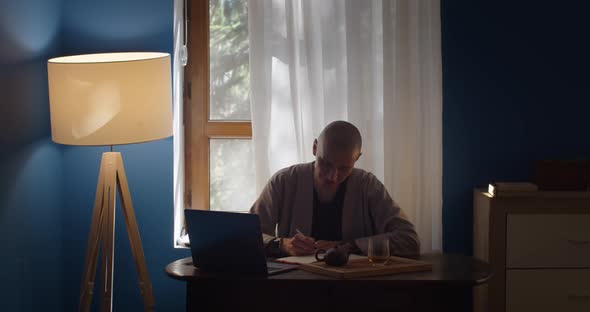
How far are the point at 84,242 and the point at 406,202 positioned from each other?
1.66 m

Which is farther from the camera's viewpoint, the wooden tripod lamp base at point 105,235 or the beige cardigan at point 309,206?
the wooden tripod lamp base at point 105,235

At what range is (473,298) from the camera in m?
3.95

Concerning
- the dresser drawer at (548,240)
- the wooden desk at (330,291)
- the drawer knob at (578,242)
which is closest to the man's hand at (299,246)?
the wooden desk at (330,291)

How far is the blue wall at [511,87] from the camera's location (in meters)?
3.96

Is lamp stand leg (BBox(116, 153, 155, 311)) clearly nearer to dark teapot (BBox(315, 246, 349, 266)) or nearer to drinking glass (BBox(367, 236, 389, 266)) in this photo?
dark teapot (BBox(315, 246, 349, 266))

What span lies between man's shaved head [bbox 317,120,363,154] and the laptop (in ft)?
2.26

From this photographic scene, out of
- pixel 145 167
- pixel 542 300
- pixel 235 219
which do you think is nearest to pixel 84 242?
pixel 145 167

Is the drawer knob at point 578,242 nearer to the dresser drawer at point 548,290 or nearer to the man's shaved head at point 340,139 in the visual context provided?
the dresser drawer at point 548,290

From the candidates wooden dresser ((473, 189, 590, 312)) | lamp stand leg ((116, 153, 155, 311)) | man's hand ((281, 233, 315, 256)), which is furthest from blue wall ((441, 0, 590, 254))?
lamp stand leg ((116, 153, 155, 311))

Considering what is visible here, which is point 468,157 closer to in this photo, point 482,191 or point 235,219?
point 482,191

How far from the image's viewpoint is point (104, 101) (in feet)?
11.4

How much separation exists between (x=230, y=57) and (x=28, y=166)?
116cm

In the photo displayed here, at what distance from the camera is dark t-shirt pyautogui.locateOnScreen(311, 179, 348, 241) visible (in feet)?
11.6

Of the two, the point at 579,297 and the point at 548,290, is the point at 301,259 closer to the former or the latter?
the point at 548,290
